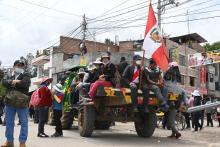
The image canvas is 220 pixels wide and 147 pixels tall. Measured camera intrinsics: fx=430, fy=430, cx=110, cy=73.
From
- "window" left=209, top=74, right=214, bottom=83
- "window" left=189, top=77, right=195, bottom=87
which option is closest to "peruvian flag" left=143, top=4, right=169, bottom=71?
"window" left=189, top=77, right=195, bottom=87

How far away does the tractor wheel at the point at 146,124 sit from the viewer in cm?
1228

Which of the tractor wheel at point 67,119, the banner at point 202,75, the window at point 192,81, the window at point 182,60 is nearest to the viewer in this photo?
the tractor wheel at point 67,119

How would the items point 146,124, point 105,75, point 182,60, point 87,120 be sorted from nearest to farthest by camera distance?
1. point 87,120
2. point 105,75
3. point 146,124
4. point 182,60

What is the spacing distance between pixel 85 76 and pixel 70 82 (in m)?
1.79

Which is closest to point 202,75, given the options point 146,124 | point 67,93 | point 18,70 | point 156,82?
point 67,93

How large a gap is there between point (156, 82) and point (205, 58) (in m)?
31.6

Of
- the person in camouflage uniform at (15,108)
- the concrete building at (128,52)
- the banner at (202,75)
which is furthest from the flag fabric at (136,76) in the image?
the banner at (202,75)

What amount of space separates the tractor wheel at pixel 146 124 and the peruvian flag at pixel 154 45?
57.4 inches

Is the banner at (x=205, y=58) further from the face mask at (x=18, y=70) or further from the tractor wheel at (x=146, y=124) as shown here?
the face mask at (x=18, y=70)

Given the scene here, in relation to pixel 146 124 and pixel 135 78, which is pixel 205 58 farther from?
pixel 135 78

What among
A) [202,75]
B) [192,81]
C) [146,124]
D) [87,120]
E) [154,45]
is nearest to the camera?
[87,120]

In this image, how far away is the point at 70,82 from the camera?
45.5 feet

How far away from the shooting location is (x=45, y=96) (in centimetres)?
1198

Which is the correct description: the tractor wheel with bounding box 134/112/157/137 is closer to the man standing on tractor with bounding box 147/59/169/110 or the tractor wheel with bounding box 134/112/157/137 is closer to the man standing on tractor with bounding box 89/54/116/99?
the man standing on tractor with bounding box 147/59/169/110
